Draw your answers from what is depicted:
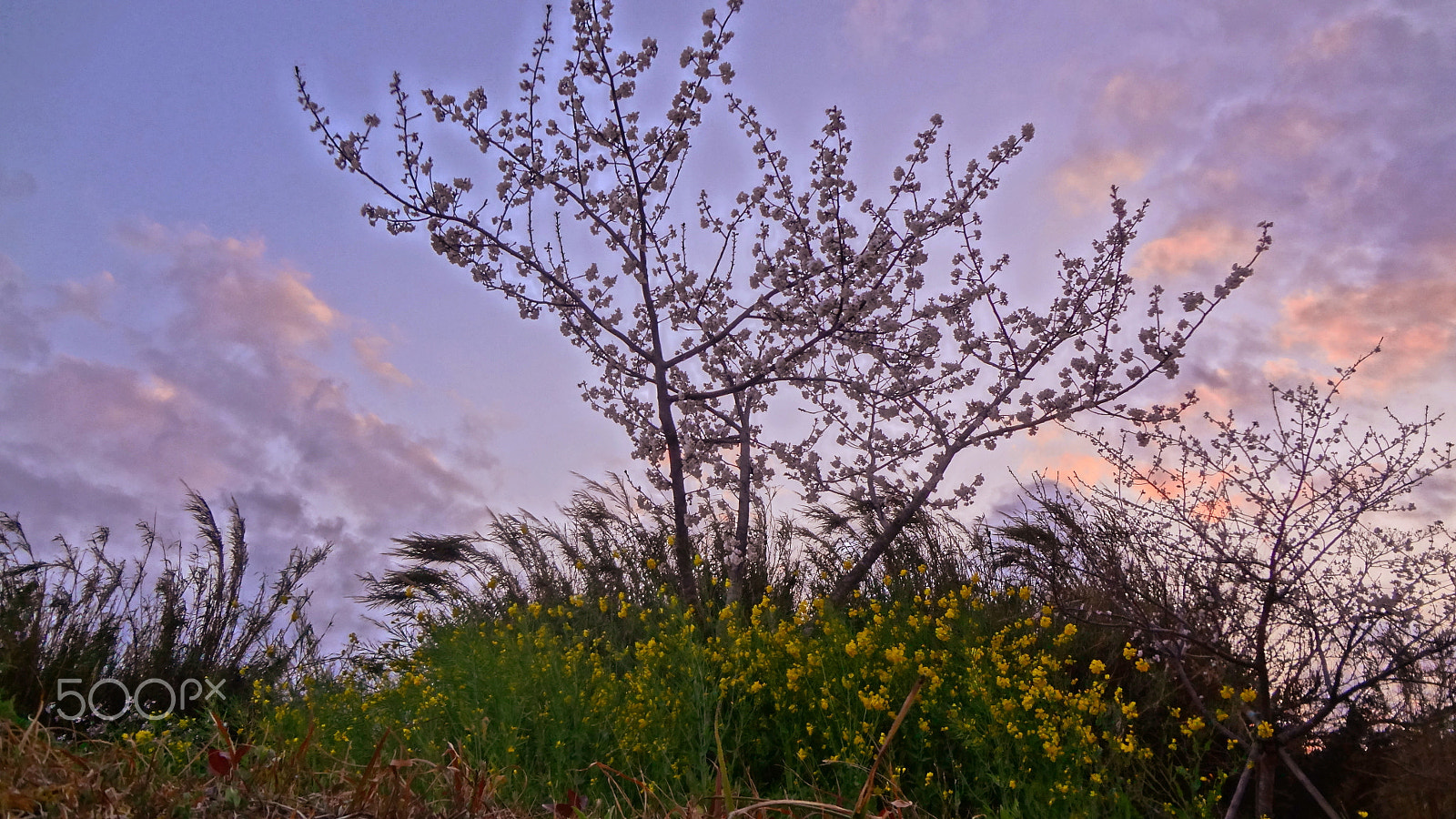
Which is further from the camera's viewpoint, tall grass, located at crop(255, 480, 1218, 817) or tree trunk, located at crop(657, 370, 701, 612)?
tree trunk, located at crop(657, 370, 701, 612)

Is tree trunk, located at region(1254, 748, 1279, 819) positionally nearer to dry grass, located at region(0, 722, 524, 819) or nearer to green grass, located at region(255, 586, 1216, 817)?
green grass, located at region(255, 586, 1216, 817)

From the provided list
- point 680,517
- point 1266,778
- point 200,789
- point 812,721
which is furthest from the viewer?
point 680,517

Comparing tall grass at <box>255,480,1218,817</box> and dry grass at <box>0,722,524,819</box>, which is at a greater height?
tall grass at <box>255,480,1218,817</box>

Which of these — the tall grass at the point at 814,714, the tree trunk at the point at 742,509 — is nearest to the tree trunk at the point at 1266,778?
the tall grass at the point at 814,714

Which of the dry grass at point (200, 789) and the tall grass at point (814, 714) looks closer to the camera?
the dry grass at point (200, 789)

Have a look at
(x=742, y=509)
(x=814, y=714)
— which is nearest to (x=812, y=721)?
(x=814, y=714)

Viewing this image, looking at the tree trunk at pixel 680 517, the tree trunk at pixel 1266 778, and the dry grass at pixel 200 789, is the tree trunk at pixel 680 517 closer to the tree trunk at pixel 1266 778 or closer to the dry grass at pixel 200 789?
the tree trunk at pixel 1266 778

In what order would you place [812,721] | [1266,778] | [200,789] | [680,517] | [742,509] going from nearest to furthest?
[200,789]
[1266,778]
[812,721]
[680,517]
[742,509]

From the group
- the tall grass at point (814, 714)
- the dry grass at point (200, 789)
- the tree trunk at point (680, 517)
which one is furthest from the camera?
the tree trunk at point (680, 517)

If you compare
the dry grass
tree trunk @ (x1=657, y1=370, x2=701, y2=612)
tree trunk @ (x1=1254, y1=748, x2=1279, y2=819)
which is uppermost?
tree trunk @ (x1=657, y1=370, x2=701, y2=612)

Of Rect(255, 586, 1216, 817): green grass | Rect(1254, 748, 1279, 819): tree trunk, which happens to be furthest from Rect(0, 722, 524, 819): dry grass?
Rect(1254, 748, 1279, 819): tree trunk

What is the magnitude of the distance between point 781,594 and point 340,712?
3.87 m

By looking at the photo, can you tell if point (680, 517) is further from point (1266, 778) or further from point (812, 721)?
point (1266, 778)

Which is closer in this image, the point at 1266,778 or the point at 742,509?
the point at 1266,778
